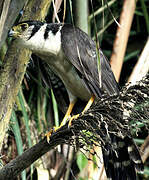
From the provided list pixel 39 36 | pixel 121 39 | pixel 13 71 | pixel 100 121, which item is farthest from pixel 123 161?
pixel 121 39

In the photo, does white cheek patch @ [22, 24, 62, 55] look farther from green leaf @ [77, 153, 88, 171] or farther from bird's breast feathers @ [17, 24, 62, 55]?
green leaf @ [77, 153, 88, 171]

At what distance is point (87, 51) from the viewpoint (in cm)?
269


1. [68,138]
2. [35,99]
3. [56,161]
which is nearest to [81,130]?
[68,138]

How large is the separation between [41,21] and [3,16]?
73 centimetres

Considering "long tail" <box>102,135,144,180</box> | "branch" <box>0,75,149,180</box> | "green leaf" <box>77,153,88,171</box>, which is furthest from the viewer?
"green leaf" <box>77,153,88,171</box>

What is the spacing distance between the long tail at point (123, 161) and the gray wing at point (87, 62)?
0.35 metres

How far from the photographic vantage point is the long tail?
2.27 metres

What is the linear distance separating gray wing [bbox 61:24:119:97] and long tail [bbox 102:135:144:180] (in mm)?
352

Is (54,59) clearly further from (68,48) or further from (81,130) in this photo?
(81,130)

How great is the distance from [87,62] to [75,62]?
0.15 m

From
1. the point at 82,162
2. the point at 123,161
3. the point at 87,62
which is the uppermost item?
the point at 87,62

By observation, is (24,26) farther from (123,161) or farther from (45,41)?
(123,161)

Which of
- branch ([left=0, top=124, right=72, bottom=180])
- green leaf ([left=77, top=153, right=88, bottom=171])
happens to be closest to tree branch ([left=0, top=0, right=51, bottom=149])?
branch ([left=0, top=124, right=72, bottom=180])

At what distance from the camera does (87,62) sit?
2.65m
